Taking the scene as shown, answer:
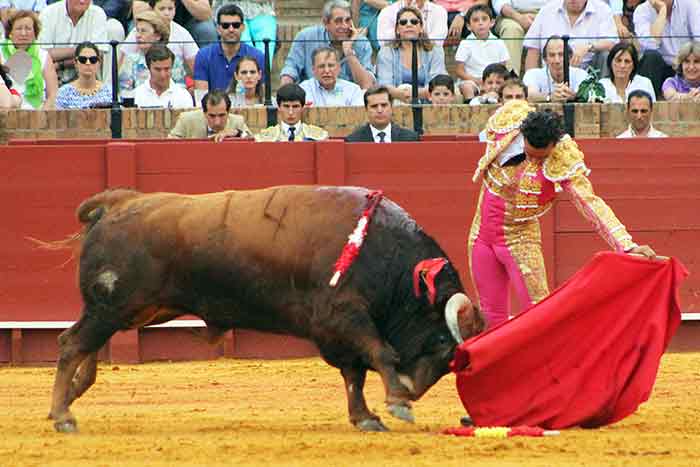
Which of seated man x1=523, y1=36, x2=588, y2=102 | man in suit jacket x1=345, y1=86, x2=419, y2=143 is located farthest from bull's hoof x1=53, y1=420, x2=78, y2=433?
seated man x1=523, y1=36, x2=588, y2=102

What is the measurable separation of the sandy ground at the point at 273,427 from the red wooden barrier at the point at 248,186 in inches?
18.0

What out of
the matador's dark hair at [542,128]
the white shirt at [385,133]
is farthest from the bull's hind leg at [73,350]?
the white shirt at [385,133]

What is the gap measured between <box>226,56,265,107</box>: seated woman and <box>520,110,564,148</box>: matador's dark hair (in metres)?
4.63

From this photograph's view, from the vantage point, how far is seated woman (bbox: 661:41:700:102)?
1195cm

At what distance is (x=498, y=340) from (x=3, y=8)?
645 cm

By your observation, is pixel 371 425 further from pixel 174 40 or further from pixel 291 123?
pixel 174 40

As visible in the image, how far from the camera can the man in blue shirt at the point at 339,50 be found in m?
12.1

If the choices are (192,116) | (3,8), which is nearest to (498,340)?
(192,116)

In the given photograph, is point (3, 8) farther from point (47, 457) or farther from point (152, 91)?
point (47, 457)

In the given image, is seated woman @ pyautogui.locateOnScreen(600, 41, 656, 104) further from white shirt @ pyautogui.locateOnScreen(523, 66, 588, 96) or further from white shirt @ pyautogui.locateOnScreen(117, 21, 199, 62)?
white shirt @ pyautogui.locateOnScreen(117, 21, 199, 62)

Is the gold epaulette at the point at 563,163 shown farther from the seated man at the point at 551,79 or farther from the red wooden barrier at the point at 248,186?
the seated man at the point at 551,79

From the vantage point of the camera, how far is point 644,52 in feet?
40.5

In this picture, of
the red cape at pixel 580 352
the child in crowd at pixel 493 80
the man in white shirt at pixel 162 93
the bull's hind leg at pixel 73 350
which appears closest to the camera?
the red cape at pixel 580 352

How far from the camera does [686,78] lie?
39.8 ft
